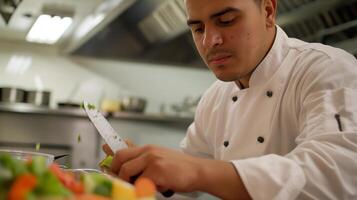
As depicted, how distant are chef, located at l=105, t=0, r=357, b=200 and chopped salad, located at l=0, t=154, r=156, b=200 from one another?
1.10 ft

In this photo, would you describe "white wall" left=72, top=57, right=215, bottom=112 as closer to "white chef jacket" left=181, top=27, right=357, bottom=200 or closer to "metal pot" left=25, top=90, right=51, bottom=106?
"metal pot" left=25, top=90, right=51, bottom=106

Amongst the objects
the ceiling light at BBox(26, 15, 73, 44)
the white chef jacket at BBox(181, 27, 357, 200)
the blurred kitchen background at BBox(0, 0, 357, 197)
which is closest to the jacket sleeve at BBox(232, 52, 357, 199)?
the white chef jacket at BBox(181, 27, 357, 200)

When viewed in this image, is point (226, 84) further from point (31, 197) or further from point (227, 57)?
point (31, 197)

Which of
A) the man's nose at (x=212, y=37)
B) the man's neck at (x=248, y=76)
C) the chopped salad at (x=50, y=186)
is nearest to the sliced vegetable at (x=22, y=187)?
the chopped salad at (x=50, y=186)

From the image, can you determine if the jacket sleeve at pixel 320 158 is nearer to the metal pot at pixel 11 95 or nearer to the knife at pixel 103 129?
the knife at pixel 103 129

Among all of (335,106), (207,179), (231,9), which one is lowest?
(207,179)

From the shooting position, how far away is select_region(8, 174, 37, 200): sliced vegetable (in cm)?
43

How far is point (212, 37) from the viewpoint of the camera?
1.22 metres

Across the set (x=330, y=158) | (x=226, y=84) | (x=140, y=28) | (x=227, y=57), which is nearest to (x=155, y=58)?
(x=140, y=28)

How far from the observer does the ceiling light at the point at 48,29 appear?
3250 millimetres

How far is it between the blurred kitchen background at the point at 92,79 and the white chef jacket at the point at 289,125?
72.0 inches

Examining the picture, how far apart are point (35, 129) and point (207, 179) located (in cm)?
348

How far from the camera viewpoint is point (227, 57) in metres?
1.24

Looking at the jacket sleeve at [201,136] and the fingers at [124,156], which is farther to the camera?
the jacket sleeve at [201,136]
